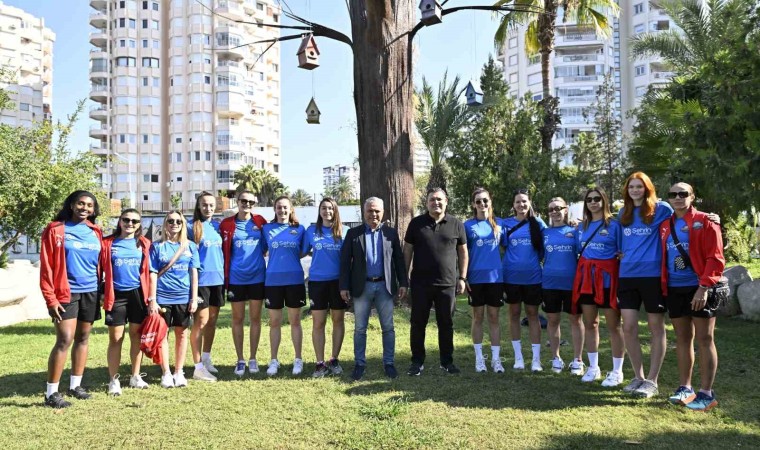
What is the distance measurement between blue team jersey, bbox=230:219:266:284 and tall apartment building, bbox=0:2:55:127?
8113 cm

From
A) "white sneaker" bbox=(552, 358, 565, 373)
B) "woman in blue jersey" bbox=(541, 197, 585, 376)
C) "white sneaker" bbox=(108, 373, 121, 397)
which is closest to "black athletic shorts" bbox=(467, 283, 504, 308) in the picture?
"woman in blue jersey" bbox=(541, 197, 585, 376)

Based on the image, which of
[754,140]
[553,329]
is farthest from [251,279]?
[754,140]

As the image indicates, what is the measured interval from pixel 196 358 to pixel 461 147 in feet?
56.3

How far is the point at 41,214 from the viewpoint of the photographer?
1412 cm

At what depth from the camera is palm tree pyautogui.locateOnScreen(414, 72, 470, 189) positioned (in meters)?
23.2

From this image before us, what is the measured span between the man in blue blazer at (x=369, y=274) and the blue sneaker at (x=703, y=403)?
280 centimetres

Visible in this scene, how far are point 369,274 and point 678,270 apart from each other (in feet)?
9.62

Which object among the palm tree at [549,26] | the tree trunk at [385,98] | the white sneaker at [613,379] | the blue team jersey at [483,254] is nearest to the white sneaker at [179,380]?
the blue team jersey at [483,254]

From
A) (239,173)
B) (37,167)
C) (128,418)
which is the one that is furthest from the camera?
(239,173)

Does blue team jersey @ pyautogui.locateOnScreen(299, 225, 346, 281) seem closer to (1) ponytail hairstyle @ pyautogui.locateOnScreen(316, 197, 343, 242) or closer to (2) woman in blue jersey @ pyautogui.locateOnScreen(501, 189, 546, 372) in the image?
(1) ponytail hairstyle @ pyautogui.locateOnScreen(316, 197, 343, 242)

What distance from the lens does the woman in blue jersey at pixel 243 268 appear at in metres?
6.68

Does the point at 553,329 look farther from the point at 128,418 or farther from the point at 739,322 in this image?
the point at 739,322

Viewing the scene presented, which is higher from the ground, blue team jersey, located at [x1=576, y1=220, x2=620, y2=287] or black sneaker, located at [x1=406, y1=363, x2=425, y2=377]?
blue team jersey, located at [x1=576, y1=220, x2=620, y2=287]

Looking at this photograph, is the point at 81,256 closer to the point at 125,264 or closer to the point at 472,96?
the point at 125,264
